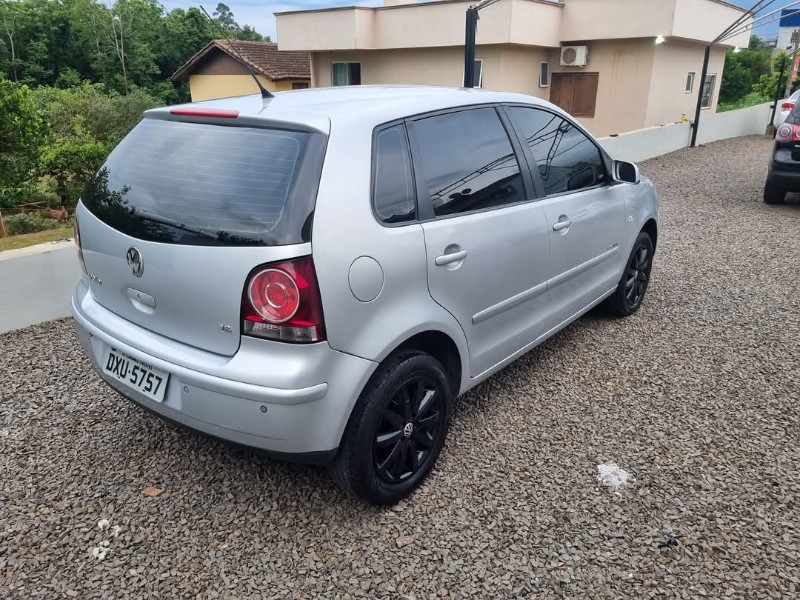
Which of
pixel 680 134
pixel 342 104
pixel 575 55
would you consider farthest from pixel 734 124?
pixel 342 104

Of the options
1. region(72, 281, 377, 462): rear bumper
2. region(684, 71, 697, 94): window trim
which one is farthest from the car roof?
region(684, 71, 697, 94): window trim

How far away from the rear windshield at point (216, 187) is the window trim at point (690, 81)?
19806mm

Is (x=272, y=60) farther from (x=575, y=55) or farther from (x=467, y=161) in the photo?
(x=467, y=161)

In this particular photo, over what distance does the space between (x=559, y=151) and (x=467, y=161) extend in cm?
96

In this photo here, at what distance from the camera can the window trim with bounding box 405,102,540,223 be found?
8.64 ft

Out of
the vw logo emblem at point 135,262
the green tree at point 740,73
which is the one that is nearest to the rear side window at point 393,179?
the vw logo emblem at point 135,262

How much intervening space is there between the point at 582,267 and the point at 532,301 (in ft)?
2.07

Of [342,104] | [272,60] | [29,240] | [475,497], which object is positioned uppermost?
[272,60]

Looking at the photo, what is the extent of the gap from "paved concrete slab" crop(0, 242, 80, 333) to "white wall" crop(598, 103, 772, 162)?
357 inches

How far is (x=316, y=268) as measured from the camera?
218cm

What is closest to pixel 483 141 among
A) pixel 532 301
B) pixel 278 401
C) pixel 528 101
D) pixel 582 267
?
pixel 528 101

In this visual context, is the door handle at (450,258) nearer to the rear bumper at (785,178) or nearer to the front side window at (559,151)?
the front side window at (559,151)

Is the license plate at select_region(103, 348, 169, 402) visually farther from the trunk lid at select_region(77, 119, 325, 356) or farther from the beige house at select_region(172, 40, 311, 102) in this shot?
the beige house at select_region(172, 40, 311, 102)

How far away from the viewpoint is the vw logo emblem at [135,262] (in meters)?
2.45
